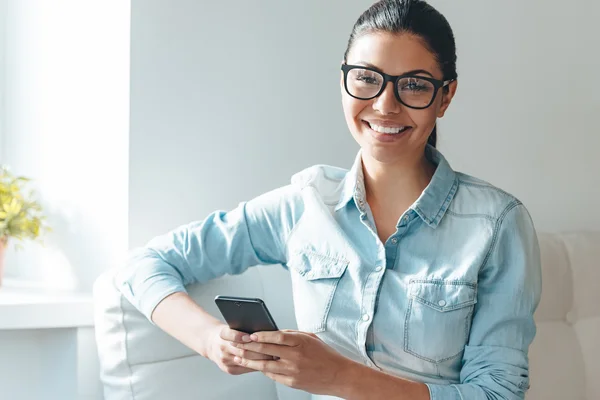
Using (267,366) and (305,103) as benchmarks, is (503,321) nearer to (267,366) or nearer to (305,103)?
(267,366)

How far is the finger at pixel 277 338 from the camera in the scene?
4.06 feet

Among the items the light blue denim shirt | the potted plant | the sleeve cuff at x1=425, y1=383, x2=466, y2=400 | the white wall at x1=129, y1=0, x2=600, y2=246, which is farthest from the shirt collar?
the potted plant

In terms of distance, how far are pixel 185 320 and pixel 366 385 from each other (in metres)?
0.36

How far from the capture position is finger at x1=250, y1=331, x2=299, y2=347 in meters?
1.24

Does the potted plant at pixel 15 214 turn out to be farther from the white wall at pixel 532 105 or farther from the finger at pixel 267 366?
the white wall at pixel 532 105

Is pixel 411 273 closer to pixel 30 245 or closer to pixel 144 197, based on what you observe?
pixel 144 197

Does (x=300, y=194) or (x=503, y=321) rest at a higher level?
(x=300, y=194)

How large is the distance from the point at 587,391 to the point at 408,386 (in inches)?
33.8

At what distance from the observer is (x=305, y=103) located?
76.6 inches

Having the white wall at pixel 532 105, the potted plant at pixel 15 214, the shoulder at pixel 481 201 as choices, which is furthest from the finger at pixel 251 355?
the white wall at pixel 532 105

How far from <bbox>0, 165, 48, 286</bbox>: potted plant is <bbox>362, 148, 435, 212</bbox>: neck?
0.83 metres

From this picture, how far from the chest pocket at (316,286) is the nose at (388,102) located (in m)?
0.29

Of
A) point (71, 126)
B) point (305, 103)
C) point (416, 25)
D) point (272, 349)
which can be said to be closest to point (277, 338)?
point (272, 349)

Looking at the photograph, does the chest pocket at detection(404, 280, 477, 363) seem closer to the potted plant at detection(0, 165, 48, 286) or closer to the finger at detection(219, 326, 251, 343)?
the finger at detection(219, 326, 251, 343)
